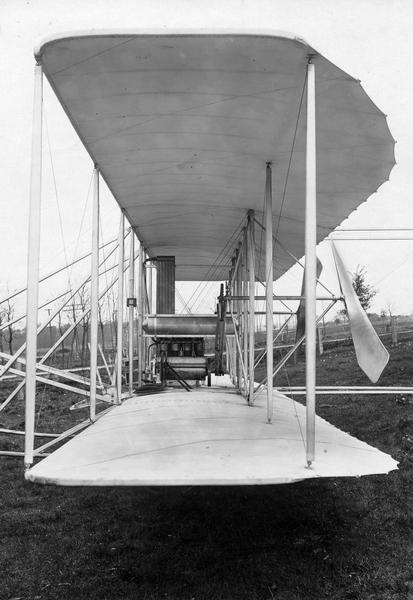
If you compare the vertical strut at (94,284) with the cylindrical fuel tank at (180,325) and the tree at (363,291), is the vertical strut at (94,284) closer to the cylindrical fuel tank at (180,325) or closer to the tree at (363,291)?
the cylindrical fuel tank at (180,325)

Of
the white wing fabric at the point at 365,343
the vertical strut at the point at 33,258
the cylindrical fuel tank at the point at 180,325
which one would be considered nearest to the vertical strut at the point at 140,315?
the cylindrical fuel tank at the point at 180,325

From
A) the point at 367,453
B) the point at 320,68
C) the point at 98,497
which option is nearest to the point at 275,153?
the point at 320,68

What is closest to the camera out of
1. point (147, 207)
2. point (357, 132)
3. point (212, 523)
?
point (357, 132)

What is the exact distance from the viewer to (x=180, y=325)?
419 inches

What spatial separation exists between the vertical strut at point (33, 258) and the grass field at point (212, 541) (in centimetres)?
129

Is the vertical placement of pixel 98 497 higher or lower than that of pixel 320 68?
lower

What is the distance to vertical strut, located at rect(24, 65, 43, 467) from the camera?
4547 mm

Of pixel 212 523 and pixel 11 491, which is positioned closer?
pixel 212 523

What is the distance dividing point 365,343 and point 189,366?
6037 millimetres

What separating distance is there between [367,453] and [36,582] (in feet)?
10.1

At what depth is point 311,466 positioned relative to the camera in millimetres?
4180

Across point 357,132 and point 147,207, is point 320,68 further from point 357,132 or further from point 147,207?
point 147,207

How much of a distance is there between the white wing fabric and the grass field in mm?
1769

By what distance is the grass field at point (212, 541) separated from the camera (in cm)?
458
